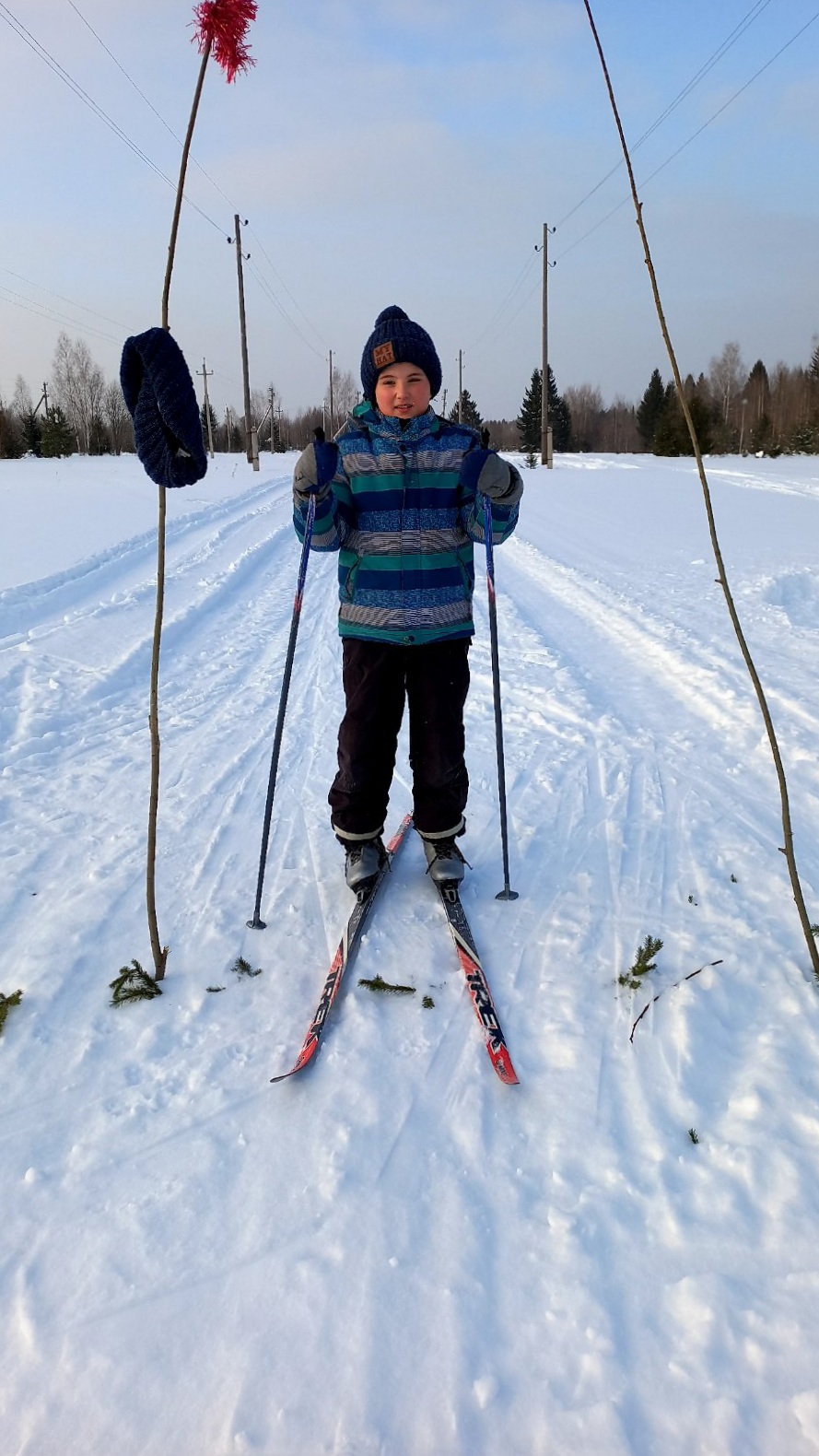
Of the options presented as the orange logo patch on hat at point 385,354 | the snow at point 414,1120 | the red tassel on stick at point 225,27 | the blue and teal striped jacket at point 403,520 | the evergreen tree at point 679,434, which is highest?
the evergreen tree at point 679,434

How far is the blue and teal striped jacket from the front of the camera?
2771 mm

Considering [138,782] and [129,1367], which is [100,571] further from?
[129,1367]

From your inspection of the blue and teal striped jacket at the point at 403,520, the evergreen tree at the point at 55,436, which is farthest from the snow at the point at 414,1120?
the evergreen tree at the point at 55,436

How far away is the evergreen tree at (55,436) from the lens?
154 ft

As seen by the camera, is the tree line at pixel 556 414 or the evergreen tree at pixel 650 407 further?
the evergreen tree at pixel 650 407

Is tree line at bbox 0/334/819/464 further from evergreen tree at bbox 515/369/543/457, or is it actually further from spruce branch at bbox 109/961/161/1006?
spruce branch at bbox 109/961/161/1006

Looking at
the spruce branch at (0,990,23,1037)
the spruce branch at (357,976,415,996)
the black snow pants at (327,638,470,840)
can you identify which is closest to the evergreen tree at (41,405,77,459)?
the black snow pants at (327,638,470,840)

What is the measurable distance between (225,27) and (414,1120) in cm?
307

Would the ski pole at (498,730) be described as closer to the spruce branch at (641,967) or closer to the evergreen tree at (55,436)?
the spruce branch at (641,967)

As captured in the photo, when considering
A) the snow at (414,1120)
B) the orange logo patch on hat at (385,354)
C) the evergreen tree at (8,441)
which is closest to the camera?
the snow at (414,1120)

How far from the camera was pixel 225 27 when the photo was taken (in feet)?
7.56

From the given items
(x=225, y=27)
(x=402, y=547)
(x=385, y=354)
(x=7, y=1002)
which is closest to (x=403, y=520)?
(x=402, y=547)

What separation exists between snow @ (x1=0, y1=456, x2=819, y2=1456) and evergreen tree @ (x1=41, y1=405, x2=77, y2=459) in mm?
48980

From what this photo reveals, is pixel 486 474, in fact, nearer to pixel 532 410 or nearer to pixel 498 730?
pixel 498 730
